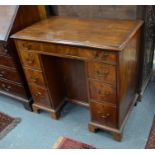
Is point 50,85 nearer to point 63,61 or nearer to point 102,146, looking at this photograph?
point 63,61

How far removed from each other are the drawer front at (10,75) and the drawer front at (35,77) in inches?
4.8

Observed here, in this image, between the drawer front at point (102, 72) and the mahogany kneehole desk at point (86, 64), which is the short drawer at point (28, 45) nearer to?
the mahogany kneehole desk at point (86, 64)

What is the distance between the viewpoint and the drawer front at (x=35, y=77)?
1633mm

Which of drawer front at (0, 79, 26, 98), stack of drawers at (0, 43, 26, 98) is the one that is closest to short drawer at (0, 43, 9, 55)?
stack of drawers at (0, 43, 26, 98)

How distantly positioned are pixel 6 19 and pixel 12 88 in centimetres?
64

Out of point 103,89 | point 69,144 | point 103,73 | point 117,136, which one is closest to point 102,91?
point 103,89

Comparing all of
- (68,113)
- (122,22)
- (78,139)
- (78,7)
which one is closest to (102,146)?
(78,139)

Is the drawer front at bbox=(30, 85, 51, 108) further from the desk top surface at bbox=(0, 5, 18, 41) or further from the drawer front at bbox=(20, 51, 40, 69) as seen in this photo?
the desk top surface at bbox=(0, 5, 18, 41)

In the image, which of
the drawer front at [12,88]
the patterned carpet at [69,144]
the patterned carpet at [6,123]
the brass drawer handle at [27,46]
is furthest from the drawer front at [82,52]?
the patterned carpet at [6,123]

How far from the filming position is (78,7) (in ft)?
5.42

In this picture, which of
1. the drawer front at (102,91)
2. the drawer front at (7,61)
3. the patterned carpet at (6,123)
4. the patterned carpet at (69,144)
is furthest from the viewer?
the patterned carpet at (6,123)

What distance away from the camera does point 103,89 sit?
1.38 meters

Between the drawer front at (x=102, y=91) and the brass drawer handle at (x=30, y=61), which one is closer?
the drawer front at (x=102, y=91)

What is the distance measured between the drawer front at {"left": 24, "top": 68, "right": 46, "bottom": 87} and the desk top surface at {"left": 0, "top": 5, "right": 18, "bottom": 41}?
32 cm
